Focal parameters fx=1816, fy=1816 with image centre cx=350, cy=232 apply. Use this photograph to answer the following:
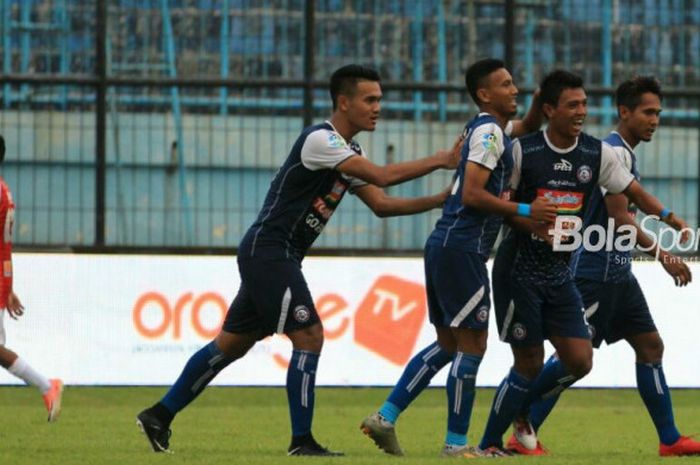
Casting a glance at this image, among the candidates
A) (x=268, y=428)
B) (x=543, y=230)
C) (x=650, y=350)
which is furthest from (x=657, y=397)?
(x=268, y=428)

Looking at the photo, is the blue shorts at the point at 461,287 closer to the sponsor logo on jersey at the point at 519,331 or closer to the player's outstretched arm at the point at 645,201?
the sponsor logo on jersey at the point at 519,331

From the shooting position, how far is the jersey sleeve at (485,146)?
31.3 ft

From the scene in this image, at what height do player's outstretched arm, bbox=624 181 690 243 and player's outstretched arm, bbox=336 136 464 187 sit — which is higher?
player's outstretched arm, bbox=336 136 464 187

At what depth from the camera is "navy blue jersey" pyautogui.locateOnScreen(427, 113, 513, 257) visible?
963 centimetres

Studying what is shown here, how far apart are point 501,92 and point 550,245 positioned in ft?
2.89

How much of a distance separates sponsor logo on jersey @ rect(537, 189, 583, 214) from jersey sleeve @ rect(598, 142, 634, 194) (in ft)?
0.74

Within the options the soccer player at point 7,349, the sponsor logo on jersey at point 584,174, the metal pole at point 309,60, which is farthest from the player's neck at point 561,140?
the metal pole at point 309,60

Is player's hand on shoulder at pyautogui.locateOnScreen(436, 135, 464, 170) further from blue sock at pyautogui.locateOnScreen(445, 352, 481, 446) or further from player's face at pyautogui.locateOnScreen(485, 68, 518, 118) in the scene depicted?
blue sock at pyautogui.locateOnScreen(445, 352, 481, 446)

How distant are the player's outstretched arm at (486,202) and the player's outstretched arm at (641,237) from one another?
965mm

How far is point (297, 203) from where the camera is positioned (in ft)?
33.3

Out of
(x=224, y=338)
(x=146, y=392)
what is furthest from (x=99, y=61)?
(x=224, y=338)

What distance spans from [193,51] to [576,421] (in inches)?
237

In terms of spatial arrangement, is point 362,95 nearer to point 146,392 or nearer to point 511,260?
point 511,260

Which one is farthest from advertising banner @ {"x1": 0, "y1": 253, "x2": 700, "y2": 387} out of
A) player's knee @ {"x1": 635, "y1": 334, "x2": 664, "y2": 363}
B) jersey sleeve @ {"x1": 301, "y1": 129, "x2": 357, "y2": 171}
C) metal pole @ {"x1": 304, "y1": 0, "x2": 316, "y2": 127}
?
jersey sleeve @ {"x1": 301, "y1": 129, "x2": 357, "y2": 171}
